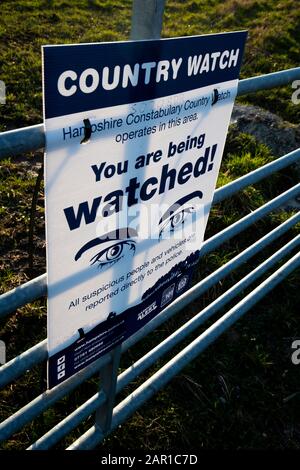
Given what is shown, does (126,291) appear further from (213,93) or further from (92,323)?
(213,93)

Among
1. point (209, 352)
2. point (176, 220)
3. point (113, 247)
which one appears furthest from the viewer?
point (209, 352)

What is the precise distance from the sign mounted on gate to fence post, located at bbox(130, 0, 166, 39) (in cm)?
5

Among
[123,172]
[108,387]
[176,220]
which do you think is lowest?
[108,387]

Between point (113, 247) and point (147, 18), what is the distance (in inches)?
24.2

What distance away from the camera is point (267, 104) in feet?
17.2

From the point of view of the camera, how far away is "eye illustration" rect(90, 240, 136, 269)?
A: 4.18 ft

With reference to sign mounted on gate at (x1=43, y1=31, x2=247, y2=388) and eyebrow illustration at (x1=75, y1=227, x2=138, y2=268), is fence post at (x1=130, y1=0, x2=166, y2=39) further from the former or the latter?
eyebrow illustration at (x1=75, y1=227, x2=138, y2=268)

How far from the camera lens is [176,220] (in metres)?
1.55

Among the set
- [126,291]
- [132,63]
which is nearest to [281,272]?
[126,291]
